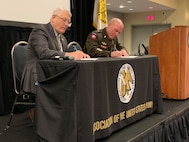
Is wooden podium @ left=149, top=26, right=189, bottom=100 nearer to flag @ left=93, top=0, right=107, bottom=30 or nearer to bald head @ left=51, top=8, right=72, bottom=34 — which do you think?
flag @ left=93, top=0, right=107, bottom=30

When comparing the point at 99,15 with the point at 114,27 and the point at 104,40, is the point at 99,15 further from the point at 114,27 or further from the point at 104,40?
the point at 114,27

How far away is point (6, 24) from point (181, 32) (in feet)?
6.56

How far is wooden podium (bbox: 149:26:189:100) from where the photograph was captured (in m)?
3.13

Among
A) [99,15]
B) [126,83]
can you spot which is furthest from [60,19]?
[99,15]

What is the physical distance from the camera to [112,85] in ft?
6.42

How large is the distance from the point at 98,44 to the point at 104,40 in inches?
3.3

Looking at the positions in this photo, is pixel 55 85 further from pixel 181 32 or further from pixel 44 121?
pixel 181 32

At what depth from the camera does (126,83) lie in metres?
2.13

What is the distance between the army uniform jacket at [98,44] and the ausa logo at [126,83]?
594 mm

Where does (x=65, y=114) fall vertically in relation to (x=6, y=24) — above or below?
below

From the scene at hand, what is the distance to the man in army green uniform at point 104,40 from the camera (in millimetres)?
2746

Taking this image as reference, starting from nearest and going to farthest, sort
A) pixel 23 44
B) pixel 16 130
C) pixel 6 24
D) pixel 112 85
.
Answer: pixel 112 85
pixel 16 130
pixel 23 44
pixel 6 24

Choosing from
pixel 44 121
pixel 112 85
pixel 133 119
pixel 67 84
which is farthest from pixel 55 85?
pixel 133 119

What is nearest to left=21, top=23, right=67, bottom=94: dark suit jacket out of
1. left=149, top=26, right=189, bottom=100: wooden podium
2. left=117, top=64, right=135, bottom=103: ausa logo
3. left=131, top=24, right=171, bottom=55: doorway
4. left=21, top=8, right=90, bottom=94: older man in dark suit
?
left=21, top=8, right=90, bottom=94: older man in dark suit
